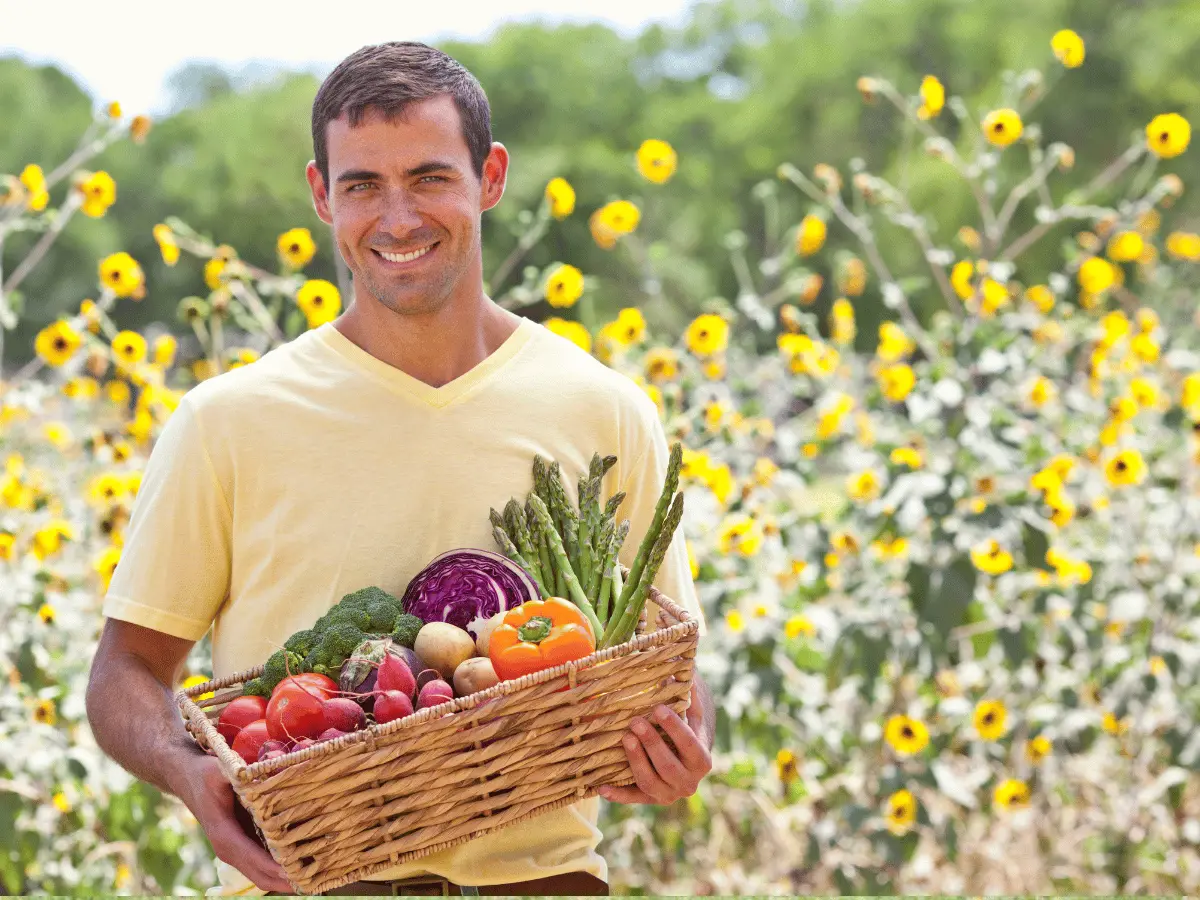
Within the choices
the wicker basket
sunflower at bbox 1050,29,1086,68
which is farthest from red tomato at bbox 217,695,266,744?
sunflower at bbox 1050,29,1086,68

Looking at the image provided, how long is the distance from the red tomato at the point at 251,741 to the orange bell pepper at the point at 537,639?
0.94 feet

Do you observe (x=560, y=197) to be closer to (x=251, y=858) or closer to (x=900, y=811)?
(x=900, y=811)

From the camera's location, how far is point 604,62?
4062cm

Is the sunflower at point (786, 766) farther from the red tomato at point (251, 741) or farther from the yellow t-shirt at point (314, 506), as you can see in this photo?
the red tomato at point (251, 741)

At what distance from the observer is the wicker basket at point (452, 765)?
155 cm

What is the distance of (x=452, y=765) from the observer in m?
1.64

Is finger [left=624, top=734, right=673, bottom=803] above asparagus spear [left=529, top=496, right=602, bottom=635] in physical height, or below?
below

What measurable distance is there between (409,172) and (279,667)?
0.70m

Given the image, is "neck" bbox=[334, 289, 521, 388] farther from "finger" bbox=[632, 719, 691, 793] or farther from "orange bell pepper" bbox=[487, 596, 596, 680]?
"finger" bbox=[632, 719, 691, 793]

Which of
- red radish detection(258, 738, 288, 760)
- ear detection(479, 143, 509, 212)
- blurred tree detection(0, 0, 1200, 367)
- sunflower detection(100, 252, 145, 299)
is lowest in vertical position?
red radish detection(258, 738, 288, 760)

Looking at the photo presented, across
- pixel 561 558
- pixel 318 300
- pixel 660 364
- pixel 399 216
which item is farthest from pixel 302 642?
pixel 660 364

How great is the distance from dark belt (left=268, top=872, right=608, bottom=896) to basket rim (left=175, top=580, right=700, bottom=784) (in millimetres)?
312

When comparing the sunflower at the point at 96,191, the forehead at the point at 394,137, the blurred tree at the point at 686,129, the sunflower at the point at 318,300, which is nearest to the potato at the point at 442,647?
the forehead at the point at 394,137

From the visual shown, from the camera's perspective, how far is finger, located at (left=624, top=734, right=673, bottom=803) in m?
1.76
